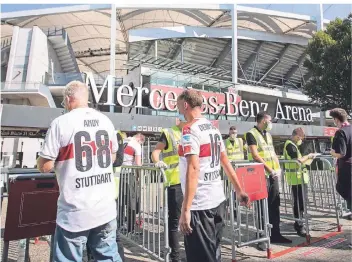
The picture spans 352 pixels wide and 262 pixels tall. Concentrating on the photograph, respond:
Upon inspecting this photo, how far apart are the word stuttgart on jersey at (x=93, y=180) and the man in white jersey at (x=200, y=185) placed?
0.63m

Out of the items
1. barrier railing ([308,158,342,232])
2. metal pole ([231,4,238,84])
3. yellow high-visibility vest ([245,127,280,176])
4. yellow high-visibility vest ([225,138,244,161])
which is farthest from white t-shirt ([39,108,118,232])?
metal pole ([231,4,238,84])

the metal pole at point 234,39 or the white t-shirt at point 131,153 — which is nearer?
the white t-shirt at point 131,153

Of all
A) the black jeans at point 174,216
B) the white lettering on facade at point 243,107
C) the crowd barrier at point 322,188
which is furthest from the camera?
the white lettering on facade at point 243,107

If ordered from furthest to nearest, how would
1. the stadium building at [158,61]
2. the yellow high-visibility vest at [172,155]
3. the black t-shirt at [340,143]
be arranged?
the stadium building at [158,61] → the black t-shirt at [340,143] → the yellow high-visibility vest at [172,155]

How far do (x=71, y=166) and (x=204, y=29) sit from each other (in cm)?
3089

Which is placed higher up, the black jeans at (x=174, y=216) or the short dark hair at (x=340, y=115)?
the short dark hair at (x=340, y=115)

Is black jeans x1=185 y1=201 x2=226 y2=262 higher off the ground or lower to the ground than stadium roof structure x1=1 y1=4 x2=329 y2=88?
lower

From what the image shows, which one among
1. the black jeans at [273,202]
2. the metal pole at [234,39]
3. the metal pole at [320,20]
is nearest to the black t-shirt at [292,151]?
the black jeans at [273,202]

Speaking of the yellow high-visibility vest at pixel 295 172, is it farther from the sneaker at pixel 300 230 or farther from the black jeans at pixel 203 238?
the black jeans at pixel 203 238

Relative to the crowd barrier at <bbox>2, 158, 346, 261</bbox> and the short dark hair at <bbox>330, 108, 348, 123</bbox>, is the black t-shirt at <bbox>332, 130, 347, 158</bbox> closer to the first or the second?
the short dark hair at <bbox>330, 108, 348, 123</bbox>

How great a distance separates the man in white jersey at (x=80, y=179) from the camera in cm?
215

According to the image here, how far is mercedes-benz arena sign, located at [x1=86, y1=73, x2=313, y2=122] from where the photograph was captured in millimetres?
21016

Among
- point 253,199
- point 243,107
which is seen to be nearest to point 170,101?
point 243,107

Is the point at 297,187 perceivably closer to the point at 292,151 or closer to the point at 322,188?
the point at 292,151
